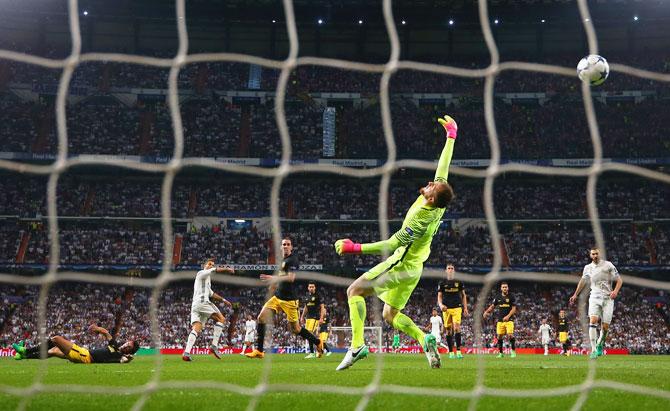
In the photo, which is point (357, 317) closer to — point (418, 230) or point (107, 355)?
point (418, 230)

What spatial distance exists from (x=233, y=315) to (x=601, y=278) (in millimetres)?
23032

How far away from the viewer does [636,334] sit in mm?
34219

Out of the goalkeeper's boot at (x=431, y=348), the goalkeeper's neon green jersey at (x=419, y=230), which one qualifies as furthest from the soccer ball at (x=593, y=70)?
the goalkeeper's boot at (x=431, y=348)

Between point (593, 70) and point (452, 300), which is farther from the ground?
point (593, 70)

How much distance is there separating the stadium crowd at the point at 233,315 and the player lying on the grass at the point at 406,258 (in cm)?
2275

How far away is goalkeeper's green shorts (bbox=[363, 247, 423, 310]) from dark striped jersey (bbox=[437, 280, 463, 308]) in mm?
7833

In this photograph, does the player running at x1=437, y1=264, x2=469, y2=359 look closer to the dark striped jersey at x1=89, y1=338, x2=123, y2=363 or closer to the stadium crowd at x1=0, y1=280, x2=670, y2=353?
the dark striped jersey at x1=89, y1=338, x2=123, y2=363

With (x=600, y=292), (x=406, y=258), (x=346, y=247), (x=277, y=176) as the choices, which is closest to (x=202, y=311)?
(x=406, y=258)

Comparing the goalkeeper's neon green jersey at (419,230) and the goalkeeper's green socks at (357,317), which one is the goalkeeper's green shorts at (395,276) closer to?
the goalkeeper's neon green jersey at (419,230)

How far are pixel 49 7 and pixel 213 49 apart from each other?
9.43 m

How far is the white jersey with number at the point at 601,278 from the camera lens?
12648mm

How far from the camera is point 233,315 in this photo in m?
33.5

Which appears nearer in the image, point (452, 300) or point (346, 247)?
point (346, 247)

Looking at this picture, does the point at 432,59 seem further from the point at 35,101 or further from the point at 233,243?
the point at 35,101
